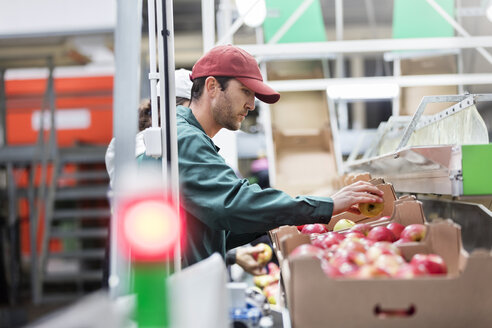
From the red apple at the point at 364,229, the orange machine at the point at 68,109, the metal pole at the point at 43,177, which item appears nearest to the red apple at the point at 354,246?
the red apple at the point at 364,229

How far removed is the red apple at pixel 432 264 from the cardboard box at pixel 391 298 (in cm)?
11

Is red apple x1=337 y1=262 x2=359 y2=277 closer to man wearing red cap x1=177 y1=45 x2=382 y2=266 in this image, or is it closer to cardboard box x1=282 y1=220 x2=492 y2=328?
cardboard box x1=282 y1=220 x2=492 y2=328

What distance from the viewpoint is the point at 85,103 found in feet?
27.1

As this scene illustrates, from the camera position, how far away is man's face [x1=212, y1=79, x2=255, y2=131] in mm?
2107

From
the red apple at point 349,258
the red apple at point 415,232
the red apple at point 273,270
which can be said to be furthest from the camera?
the red apple at point 273,270

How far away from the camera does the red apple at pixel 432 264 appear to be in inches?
53.6

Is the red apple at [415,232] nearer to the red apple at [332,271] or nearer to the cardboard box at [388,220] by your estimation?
the cardboard box at [388,220]

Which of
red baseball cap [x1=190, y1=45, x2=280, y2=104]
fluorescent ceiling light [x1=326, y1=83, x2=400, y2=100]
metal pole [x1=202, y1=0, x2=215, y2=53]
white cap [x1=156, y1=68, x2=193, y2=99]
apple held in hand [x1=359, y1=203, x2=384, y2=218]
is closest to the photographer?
apple held in hand [x1=359, y1=203, x2=384, y2=218]

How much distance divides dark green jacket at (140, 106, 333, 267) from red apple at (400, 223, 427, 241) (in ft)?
0.85

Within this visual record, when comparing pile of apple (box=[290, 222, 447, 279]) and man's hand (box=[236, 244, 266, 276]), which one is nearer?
pile of apple (box=[290, 222, 447, 279])

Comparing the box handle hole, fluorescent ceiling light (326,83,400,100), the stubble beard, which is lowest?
the box handle hole

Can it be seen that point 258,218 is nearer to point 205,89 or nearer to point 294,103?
point 205,89

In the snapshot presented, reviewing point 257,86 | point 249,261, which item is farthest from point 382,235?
point 249,261

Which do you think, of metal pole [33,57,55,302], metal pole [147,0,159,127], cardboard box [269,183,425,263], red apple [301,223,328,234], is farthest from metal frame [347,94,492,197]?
metal pole [33,57,55,302]
